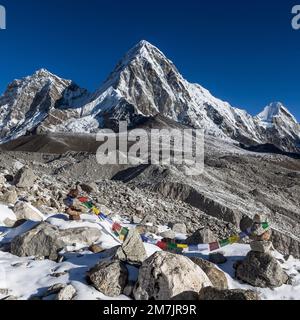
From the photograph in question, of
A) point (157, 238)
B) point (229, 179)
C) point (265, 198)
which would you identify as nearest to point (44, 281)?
point (157, 238)

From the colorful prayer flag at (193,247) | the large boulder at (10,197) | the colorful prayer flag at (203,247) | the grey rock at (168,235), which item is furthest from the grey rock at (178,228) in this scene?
the large boulder at (10,197)

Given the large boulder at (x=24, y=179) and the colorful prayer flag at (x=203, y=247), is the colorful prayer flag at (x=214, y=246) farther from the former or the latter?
the large boulder at (x=24, y=179)

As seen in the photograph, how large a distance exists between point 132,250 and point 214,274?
2.19 m

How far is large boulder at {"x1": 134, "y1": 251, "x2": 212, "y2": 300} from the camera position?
31.6ft

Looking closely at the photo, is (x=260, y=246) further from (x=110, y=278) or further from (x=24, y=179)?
(x=24, y=179)

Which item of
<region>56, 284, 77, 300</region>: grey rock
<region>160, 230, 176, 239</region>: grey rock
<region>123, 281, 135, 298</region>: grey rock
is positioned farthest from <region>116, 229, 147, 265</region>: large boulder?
<region>160, 230, 176, 239</region>: grey rock

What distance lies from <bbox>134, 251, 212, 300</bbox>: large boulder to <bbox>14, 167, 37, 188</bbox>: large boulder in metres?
10.1

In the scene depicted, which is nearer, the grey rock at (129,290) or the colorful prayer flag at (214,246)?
the grey rock at (129,290)

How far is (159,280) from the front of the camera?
9734 mm

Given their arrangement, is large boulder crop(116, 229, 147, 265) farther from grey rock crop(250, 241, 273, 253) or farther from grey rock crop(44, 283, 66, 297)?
grey rock crop(250, 241, 273, 253)

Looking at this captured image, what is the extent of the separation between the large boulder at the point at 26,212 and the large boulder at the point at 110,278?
17.6ft

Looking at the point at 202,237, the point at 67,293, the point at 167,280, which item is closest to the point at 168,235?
the point at 202,237

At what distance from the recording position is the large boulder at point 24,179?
1870cm

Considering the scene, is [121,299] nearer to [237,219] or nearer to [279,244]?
[279,244]
